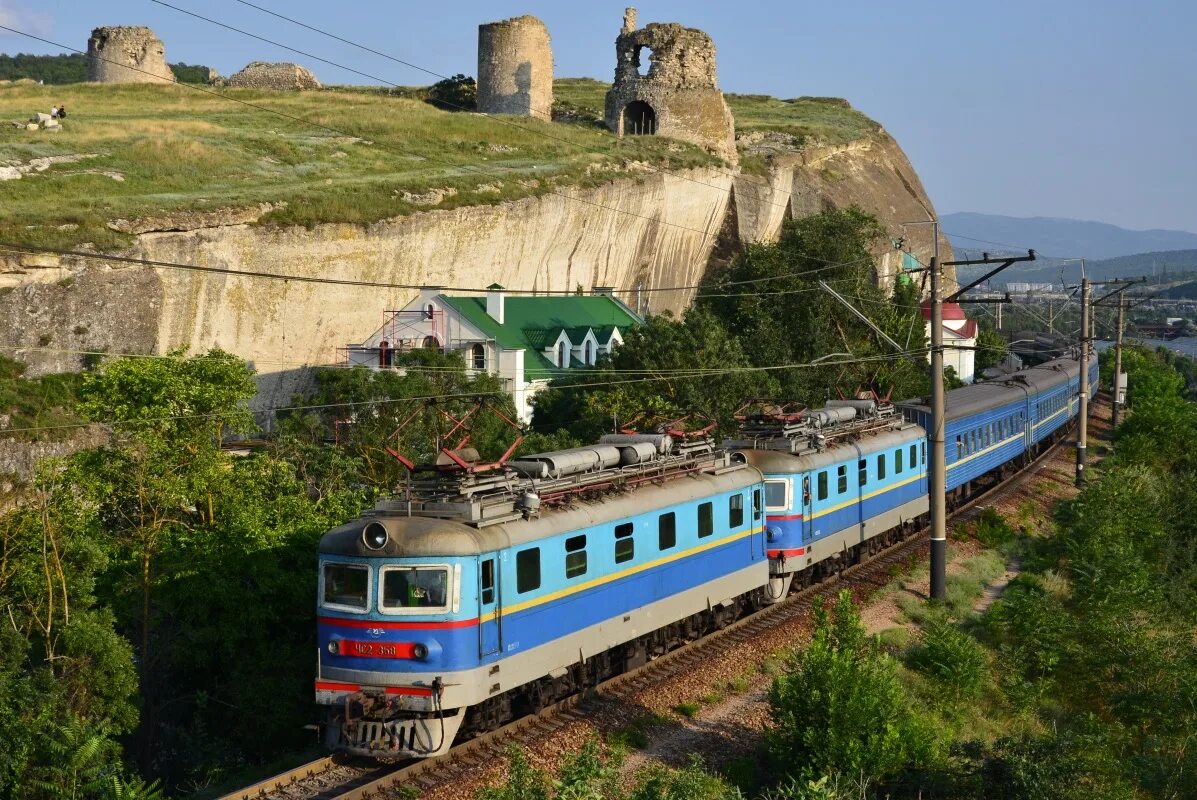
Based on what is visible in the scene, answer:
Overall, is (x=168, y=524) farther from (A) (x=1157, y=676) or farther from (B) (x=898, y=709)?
(A) (x=1157, y=676)

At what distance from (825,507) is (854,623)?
8.19 m

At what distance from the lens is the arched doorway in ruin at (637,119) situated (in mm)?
80062

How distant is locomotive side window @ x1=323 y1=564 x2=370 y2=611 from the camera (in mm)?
16531

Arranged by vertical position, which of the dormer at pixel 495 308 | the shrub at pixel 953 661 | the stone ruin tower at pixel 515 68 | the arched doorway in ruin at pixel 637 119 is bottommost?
the shrub at pixel 953 661

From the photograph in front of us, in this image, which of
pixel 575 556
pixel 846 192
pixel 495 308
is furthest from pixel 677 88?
pixel 575 556

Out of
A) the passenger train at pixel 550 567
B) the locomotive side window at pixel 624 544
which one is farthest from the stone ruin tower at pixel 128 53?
the locomotive side window at pixel 624 544

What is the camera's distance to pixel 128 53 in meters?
89.5

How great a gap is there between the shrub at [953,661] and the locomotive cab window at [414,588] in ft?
30.9

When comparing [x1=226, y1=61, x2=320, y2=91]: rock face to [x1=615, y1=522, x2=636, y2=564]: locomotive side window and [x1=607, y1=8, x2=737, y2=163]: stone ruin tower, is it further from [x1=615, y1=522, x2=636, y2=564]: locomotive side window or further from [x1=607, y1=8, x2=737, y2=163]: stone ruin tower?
[x1=615, y1=522, x2=636, y2=564]: locomotive side window

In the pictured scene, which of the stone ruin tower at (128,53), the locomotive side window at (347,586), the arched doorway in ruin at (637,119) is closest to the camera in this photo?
the locomotive side window at (347,586)

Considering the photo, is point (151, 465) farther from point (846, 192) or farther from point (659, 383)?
point (846, 192)

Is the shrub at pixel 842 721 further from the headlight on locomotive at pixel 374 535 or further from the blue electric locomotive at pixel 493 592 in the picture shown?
the headlight on locomotive at pixel 374 535

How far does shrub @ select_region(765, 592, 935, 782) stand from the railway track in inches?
114

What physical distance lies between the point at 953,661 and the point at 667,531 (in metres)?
5.31
